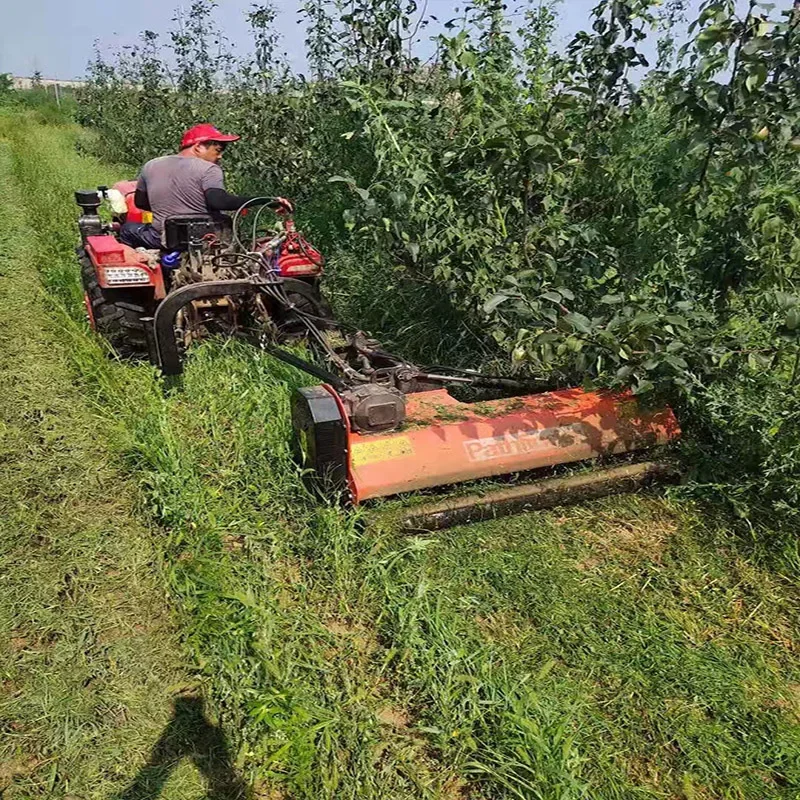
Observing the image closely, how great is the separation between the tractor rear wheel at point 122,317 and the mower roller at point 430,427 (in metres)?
0.49

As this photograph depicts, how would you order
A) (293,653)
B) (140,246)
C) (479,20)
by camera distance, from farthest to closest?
(140,246)
(479,20)
(293,653)

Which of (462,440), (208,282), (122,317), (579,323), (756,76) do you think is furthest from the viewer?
(122,317)

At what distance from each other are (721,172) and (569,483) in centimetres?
163

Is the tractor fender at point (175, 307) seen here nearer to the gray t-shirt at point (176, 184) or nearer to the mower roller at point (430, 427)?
the mower roller at point (430, 427)

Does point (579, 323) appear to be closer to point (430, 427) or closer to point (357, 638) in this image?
point (430, 427)

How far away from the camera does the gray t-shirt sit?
5164mm

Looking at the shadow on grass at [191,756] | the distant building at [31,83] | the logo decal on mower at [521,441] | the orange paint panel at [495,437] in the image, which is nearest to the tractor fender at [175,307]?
the orange paint panel at [495,437]

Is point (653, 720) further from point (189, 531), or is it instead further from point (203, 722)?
point (189, 531)

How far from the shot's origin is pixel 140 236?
5.29 m

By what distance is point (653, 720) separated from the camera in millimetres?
2297

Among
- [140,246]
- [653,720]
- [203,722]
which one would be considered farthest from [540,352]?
[140,246]

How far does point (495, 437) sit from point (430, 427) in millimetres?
312

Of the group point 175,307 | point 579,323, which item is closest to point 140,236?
point 175,307

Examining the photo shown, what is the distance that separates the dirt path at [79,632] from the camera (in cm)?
217
